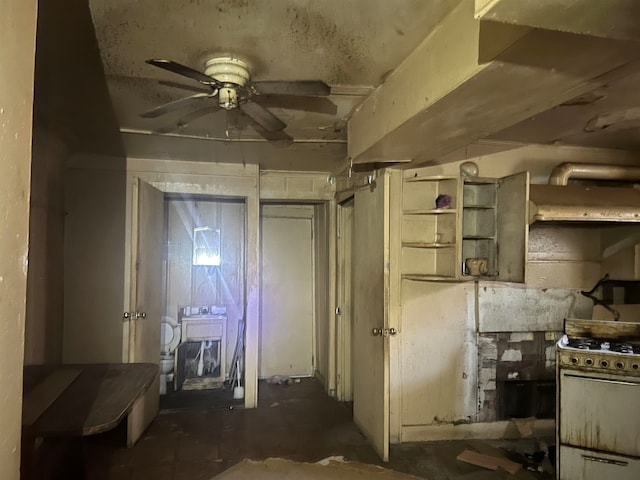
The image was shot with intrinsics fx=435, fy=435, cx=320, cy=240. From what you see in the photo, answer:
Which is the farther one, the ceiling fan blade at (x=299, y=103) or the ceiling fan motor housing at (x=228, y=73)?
the ceiling fan blade at (x=299, y=103)

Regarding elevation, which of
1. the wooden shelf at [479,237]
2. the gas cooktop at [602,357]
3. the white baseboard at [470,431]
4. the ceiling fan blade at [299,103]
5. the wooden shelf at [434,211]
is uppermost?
the ceiling fan blade at [299,103]

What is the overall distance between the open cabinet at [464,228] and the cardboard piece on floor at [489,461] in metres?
1.30

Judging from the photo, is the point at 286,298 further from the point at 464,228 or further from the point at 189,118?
the point at 189,118

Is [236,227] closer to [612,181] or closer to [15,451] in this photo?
[612,181]

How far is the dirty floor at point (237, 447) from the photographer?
2975 mm

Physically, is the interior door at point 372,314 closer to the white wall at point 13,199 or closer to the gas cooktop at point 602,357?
the gas cooktop at point 602,357

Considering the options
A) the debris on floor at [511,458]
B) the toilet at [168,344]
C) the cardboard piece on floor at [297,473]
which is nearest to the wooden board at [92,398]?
the cardboard piece on floor at [297,473]

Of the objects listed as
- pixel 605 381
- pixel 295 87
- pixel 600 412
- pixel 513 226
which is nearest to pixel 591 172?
pixel 513 226

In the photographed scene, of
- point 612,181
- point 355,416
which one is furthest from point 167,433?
point 612,181

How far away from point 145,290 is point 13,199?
9.45 ft

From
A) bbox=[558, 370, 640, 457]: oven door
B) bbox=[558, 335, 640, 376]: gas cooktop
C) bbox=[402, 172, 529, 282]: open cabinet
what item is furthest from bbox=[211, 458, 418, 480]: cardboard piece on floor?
bbox=[402, 172, 529, 282]: open cabinet

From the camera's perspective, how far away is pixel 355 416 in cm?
378

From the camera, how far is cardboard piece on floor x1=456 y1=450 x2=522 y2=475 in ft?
9.89

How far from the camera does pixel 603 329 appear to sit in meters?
3.16
